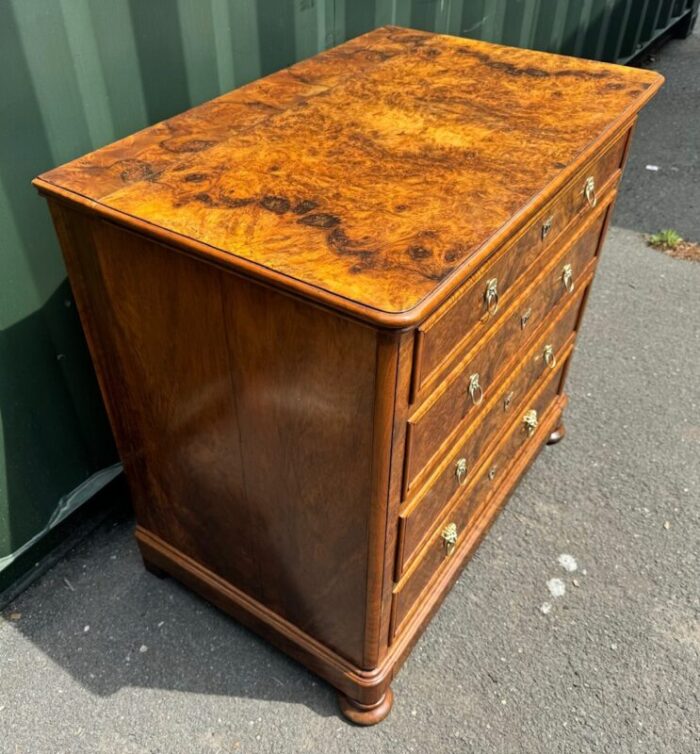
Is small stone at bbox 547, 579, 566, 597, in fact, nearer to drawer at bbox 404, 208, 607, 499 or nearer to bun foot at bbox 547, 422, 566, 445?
bun foot at bbox 547, 422, 566, 445

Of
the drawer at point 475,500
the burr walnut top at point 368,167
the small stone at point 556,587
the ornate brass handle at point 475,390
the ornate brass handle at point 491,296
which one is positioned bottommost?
the small stone at point 556,587

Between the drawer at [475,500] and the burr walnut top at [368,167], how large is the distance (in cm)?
78

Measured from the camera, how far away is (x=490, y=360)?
162 cm

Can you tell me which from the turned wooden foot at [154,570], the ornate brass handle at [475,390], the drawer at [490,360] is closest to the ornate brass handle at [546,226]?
the drawer at [490,360]

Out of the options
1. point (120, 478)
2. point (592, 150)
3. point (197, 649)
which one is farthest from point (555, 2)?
point (197, 649)

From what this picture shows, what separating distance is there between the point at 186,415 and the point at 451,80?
42.2 inches

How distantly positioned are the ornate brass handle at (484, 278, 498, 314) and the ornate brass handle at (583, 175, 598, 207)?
478mm

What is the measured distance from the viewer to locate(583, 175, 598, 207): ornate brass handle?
5.70 ft

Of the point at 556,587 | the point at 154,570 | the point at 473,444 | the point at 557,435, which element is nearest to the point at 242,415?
the point at 473,444

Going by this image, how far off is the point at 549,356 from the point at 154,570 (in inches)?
51.4

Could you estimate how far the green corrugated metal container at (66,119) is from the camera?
1.62 metres

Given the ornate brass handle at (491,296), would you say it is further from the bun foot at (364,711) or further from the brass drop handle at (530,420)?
the bun foot at (364,711)

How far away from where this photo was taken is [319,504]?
1.50 m

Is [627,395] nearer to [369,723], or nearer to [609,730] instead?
[609,730]
